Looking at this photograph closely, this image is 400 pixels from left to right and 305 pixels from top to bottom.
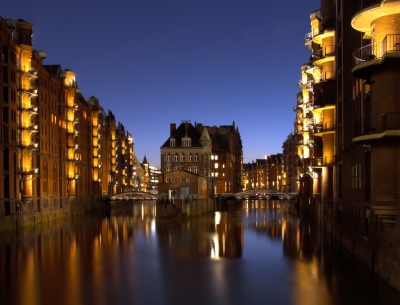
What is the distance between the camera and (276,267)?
111 feet

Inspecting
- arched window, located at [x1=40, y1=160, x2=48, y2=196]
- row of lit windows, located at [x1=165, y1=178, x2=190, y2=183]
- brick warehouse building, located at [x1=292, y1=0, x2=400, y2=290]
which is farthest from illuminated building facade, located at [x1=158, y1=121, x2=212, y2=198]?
brick warehouse building, located at [x1=292, y1=0, x2=400, y2=290]

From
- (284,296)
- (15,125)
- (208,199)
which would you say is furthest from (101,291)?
(208,199)

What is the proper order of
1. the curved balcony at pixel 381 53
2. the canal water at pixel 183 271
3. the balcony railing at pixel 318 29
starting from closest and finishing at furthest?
the curved balcony at pixel 381 53 → the canal water at pixel 183 271 → the balcony railing at pixel 318 29

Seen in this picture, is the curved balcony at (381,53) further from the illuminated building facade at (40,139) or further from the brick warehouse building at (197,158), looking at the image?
the brick warehouse building at (197,158)

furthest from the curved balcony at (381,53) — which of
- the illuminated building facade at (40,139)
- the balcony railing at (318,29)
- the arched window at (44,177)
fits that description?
the arched window at (44,177)

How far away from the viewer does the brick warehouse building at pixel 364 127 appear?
80.7ft

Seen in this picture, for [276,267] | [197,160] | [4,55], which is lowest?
[276,267]

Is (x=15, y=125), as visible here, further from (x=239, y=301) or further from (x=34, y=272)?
(x=239, y=301)

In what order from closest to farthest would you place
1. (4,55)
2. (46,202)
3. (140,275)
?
(140,275) → (4,55) → (46,202)

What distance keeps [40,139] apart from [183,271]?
138 feet

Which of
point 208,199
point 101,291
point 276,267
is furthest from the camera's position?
point 208,199

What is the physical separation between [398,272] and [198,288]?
31.7ft

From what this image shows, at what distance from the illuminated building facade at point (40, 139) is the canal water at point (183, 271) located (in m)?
8.55

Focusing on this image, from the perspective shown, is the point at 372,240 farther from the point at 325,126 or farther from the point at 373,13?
the point at 325,126
